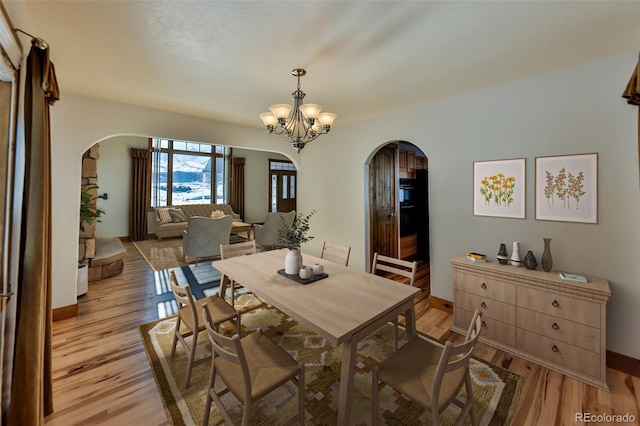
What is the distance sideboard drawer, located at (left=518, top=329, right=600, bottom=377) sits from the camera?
1.91 metres

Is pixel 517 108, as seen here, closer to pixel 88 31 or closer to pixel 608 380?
pixel 608 380

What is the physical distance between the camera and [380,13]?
1531 millimetres

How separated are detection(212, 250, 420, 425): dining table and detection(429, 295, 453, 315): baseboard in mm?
1408

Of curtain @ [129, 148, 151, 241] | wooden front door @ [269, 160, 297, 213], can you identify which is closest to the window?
curtain @ [129, 148, 151, 241]

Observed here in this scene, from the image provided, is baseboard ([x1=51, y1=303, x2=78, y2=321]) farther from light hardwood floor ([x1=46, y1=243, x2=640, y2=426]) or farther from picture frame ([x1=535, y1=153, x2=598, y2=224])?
picture frame ([x1=535, y1=153, x2=598, y2=224])

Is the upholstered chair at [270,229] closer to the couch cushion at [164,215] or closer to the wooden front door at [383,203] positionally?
the wooden front door at [383,203]

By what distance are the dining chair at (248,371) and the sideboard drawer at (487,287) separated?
188cm

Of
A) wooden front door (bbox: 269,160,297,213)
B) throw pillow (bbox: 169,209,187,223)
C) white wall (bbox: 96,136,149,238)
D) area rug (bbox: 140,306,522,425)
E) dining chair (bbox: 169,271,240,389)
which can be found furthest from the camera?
wooden front door (bbox: 269,160,297,213)

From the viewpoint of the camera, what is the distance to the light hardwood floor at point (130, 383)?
1644mm

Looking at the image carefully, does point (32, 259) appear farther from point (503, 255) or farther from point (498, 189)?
point (498, 189)

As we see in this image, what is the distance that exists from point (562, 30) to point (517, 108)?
2.78 ft

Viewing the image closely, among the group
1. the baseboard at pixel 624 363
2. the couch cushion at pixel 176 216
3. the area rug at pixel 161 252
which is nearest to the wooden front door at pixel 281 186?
the couch cushion at pixel 176 216

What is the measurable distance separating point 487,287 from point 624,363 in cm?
103

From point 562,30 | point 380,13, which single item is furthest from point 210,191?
point 562,30
